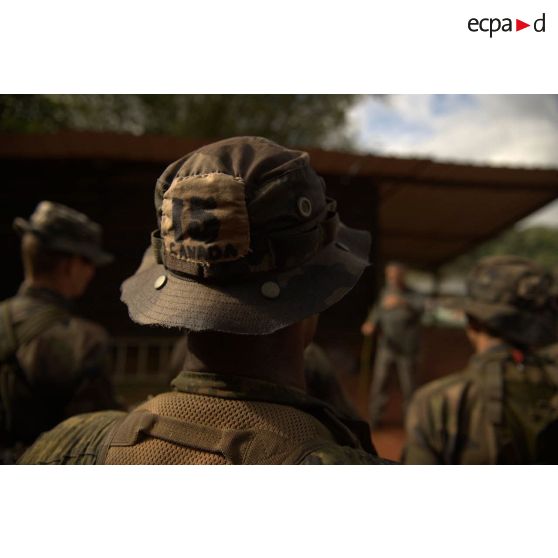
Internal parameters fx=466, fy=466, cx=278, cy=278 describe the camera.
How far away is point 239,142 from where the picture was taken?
1.10 m

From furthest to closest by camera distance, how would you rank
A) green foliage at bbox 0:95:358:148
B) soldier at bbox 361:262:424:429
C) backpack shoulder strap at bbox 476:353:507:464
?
green foliage at bbox 0:95:358:148 → soldier at bbox 361:262:424:429 → backpack shoulder strap at bbox 476:353:507:464

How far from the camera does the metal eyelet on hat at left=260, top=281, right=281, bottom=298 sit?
1.06 m

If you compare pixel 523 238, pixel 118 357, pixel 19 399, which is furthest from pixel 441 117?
pixel 523 238

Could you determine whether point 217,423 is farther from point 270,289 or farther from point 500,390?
point 500,390

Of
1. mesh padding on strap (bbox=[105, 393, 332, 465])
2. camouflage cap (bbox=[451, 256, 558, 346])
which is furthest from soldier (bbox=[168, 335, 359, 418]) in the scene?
camouflage cap (bbox=[451, 256, 558, 346])

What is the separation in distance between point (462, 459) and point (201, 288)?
153cm

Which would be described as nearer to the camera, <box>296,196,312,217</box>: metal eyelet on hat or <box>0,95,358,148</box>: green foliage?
<box>296,196,312,217</box>: metal eyelet on hat

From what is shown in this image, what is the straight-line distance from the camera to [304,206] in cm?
108

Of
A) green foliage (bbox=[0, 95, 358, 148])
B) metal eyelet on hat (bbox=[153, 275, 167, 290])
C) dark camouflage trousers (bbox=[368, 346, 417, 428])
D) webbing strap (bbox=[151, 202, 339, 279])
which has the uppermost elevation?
green foliage (bbox=[0, 95, 358, 148])

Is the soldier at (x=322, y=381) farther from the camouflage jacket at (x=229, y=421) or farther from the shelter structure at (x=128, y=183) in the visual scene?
the shelter structure at (x=128, y=183)
